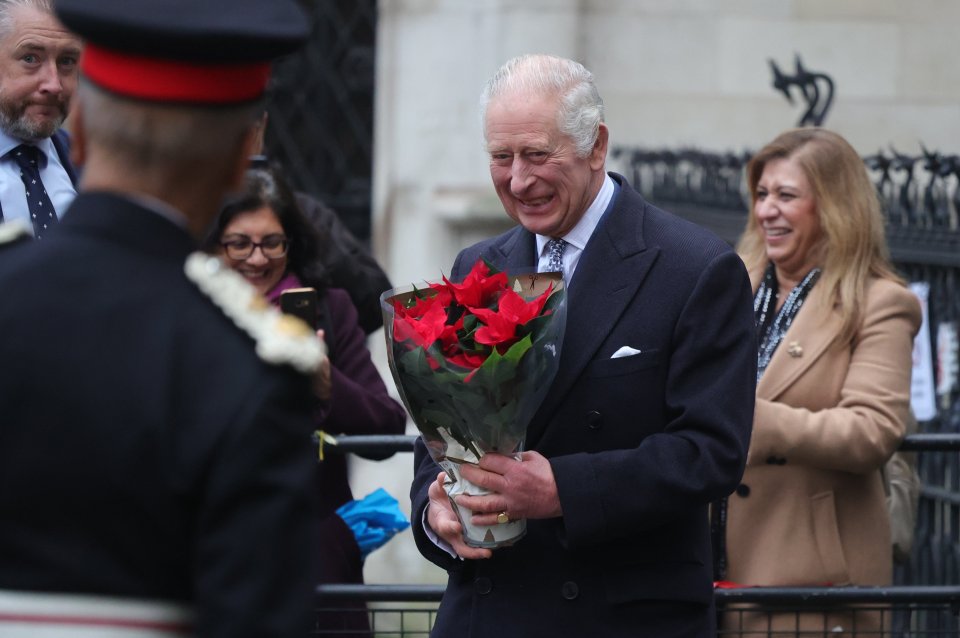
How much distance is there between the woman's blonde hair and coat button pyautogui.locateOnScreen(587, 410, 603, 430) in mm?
1565

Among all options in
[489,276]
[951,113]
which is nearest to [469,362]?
[489,276]

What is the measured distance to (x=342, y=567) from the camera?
192 inches

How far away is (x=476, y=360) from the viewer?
122 inches

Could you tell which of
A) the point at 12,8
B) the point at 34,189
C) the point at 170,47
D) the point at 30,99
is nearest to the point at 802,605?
the point at 34,189

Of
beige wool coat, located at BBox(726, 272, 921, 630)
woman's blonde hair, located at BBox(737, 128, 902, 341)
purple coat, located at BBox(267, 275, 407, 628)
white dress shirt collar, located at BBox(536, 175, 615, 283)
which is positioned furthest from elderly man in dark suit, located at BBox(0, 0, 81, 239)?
woman's blonde hair, located at BBox(737, 128, 902, 341)

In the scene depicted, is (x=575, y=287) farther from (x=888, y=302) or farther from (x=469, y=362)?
(x=888, y=302)

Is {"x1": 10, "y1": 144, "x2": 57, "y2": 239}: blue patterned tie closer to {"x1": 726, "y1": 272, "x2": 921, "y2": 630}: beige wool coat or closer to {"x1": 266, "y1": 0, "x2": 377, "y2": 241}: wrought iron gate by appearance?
{"x1": 726, "y1": 272, "x2": 921, "y2": 630}: beige wool coat

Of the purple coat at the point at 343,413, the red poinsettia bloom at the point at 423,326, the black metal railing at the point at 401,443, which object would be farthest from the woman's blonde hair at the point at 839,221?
the red poinsettia bloom at the point at 423,326

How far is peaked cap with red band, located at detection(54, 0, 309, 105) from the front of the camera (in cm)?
204

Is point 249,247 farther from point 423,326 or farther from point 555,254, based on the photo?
point 423,326

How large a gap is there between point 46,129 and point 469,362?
4.63 feet

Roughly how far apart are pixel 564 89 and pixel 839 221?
1.66 meters

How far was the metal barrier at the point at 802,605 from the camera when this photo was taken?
4.44m

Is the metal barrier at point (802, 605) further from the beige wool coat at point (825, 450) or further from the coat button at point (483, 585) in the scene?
the coat button at point (483, 585)
